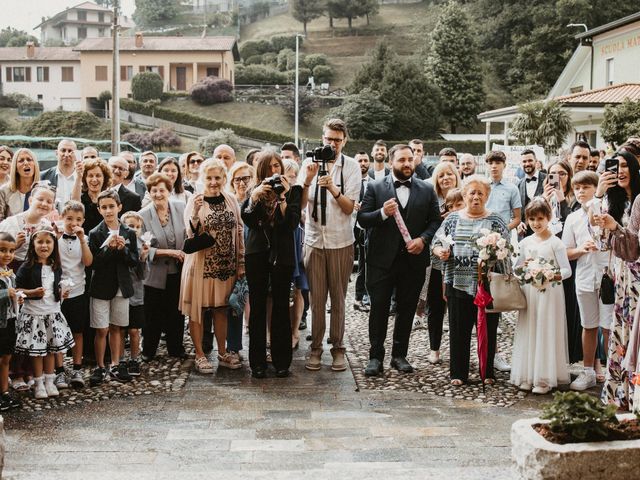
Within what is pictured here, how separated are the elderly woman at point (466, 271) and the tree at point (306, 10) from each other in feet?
304

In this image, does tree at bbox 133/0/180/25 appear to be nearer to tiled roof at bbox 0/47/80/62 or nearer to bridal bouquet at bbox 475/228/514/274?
tiled roof at bbox 0/47/80/62

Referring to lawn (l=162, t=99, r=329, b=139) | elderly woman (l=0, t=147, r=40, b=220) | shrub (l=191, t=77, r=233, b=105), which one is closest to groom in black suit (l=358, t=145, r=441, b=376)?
elderly woman (l=0, t=147, r=40, b=220)

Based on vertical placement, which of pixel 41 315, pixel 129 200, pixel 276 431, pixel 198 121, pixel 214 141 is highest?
pixel 198 121

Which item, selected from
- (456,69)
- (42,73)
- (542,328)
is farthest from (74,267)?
(42,73)

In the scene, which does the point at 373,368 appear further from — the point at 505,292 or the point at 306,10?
the point at 306,10

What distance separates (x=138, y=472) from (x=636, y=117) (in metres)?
16.3

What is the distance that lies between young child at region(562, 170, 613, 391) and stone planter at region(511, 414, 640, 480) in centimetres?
300

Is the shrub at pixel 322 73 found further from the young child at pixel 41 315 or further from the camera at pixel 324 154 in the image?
the young child at pixel 41 315

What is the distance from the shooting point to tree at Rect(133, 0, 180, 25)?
11238 cm

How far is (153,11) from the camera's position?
369 ft

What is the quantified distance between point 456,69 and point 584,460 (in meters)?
54.4

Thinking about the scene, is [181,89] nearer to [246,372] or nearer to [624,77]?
[624,77]

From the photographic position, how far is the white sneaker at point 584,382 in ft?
21.0

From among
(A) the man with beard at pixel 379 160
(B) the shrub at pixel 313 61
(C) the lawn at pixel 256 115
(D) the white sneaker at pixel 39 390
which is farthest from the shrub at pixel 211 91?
(D) the white sneaker at pixel 39 390
